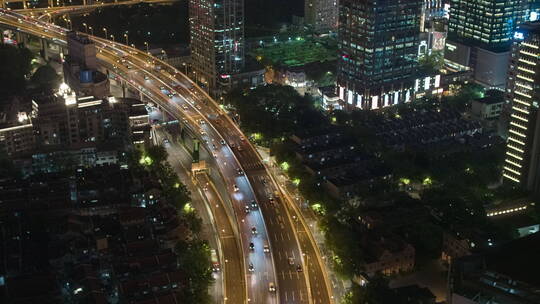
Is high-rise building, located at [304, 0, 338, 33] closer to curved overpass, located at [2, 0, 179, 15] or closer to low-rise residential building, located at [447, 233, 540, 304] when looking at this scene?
curved overpass, located at [2, 0, 179, 15]

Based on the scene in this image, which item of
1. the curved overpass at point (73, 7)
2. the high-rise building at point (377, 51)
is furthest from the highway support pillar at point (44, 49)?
the high-rise building at point (377, 51)

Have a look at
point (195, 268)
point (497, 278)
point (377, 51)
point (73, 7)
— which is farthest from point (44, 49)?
point (497, 278)

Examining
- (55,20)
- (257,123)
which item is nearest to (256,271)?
(257,123)

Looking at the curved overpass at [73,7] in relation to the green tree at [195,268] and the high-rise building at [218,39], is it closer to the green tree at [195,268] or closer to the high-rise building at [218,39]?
the high-rise building at [218,39]

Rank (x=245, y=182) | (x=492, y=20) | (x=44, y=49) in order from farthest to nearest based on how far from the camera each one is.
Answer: (x=44, y=49) < (x=492, y=20) < (x=245, y=182)

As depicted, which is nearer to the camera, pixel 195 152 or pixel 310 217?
pixel 310 217

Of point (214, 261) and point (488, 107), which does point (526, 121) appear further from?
point (214, 261)
